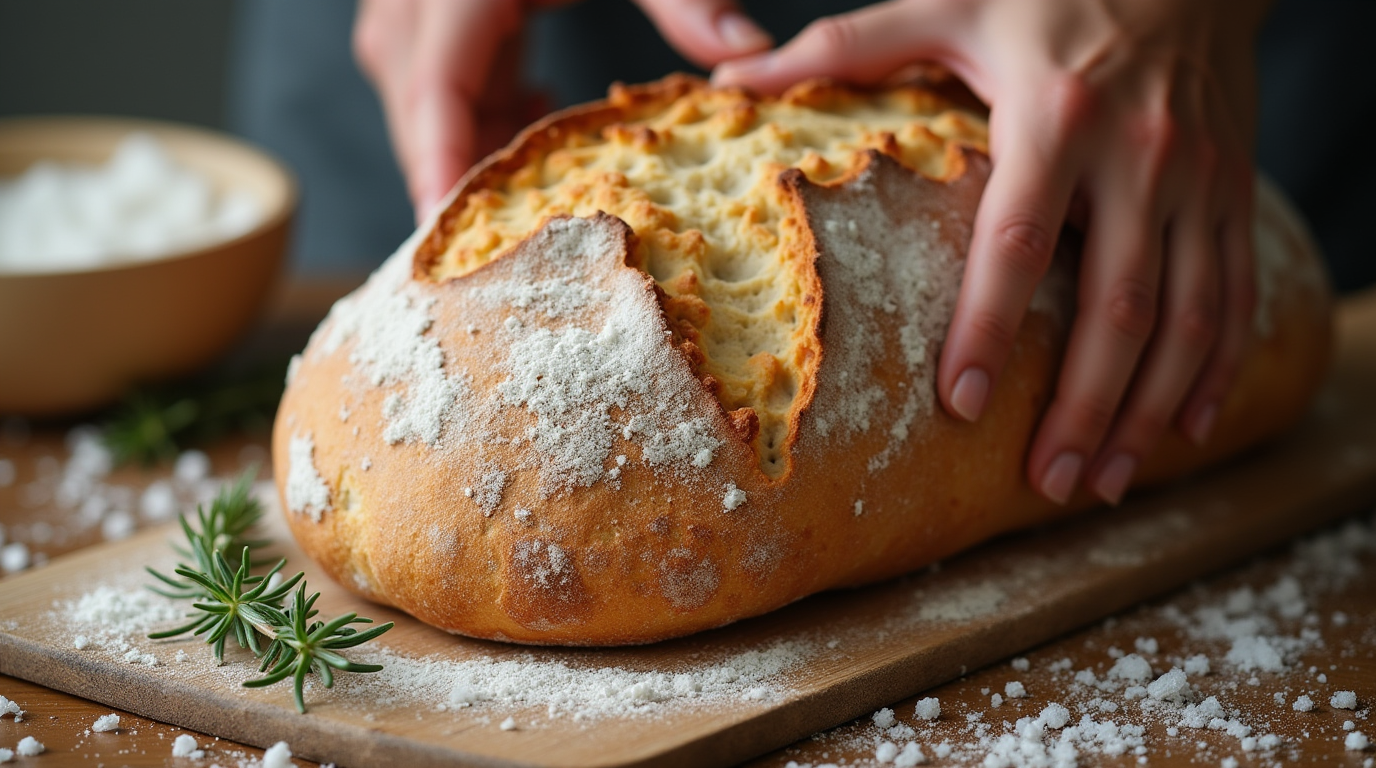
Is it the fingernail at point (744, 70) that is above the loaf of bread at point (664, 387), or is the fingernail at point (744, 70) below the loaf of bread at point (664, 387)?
above

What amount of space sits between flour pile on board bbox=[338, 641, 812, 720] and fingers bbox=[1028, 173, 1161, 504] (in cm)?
46

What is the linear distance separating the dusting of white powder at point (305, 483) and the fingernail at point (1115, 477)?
0.98m

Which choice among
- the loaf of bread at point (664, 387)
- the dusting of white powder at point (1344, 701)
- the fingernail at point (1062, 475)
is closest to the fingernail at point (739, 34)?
the loaf of bread at point (664, 387)

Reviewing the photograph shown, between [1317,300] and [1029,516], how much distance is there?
0.67 meters

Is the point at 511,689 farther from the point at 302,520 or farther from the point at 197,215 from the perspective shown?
the point at 197,215

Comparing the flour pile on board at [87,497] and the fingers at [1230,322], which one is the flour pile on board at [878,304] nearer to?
the fingers at [1230,322]

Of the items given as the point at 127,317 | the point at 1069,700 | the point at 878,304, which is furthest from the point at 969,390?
the point at 127,317

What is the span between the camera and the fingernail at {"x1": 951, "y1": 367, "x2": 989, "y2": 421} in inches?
58.6

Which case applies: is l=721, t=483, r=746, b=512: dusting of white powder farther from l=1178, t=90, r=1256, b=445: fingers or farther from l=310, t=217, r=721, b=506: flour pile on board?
l=1178, t=90, r=1256, b=445: fingers

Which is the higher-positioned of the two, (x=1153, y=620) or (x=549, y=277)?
(x=549, y=277)

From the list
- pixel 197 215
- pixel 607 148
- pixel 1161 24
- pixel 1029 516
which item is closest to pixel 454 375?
pixel 607 148

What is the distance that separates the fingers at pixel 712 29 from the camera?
181cm

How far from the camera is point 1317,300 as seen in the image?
1.97 m

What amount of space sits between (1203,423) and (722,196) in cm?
75
